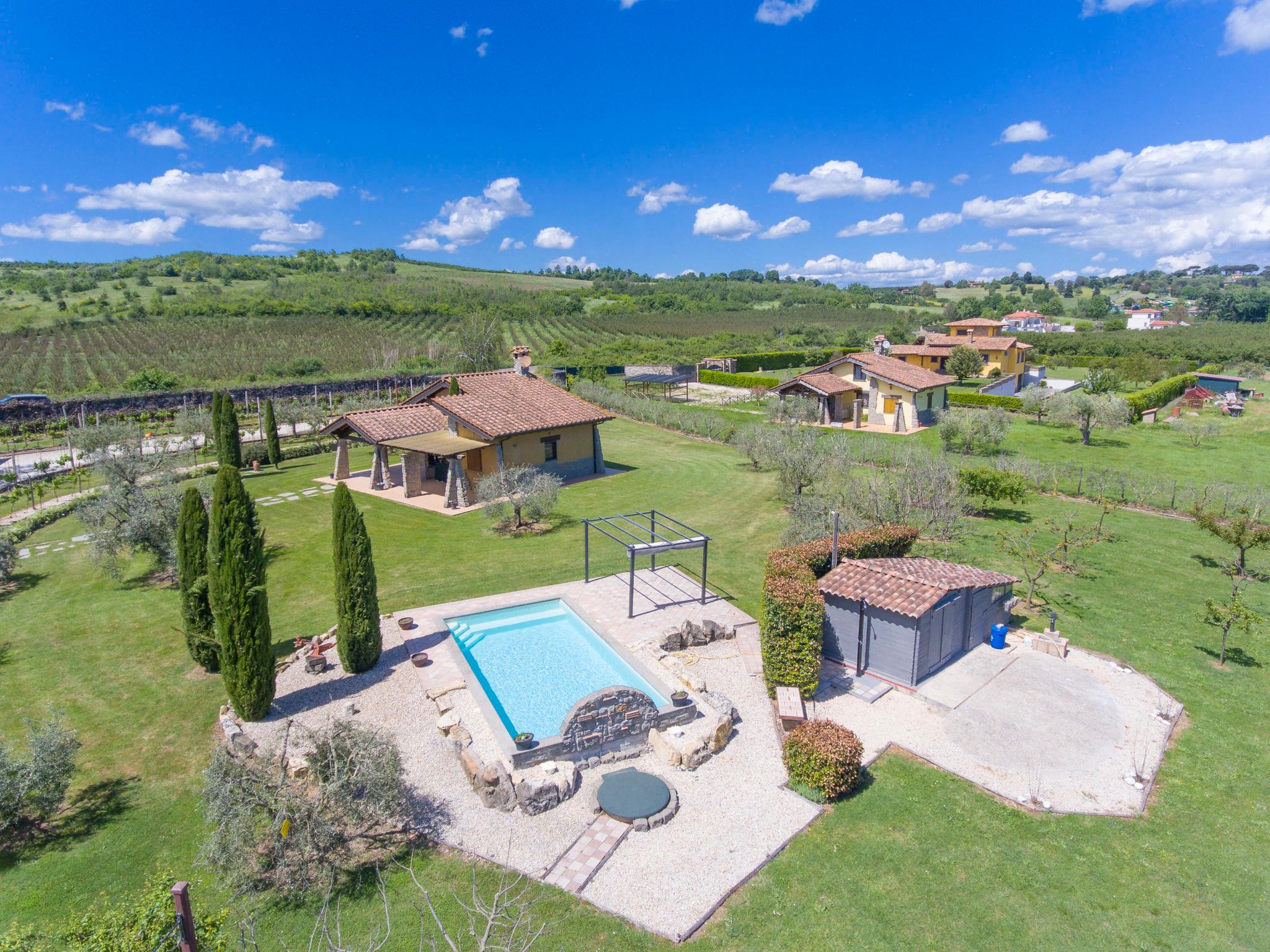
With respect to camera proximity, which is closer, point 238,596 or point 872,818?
point 872,818

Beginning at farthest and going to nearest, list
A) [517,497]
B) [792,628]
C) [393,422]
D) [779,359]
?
[779,359], [393,422], [517,497], [792,628]

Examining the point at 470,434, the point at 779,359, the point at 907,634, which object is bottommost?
the point at 907,634

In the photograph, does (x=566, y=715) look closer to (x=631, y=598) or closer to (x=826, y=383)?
(x=631, y=598)

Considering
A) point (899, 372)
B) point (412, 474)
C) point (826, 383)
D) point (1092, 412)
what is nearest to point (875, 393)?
point (899, 372)

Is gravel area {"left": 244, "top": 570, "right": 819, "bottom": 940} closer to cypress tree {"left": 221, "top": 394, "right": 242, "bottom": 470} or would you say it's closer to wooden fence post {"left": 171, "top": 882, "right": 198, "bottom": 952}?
wooden fence post {"left": 171, "top": 882, "right": 198, "bottom": 952}

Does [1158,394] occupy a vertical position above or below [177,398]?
below

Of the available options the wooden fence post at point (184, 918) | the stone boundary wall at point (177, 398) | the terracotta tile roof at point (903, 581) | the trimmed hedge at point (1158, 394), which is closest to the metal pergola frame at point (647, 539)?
the terracotta tile roof at point (903, 581)

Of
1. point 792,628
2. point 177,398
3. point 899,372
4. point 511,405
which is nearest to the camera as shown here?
point 792,628
